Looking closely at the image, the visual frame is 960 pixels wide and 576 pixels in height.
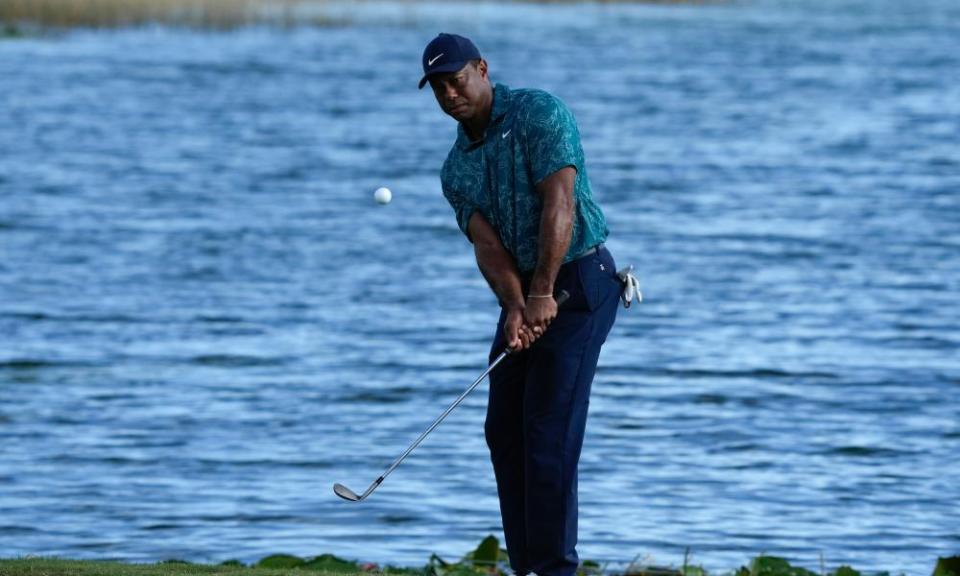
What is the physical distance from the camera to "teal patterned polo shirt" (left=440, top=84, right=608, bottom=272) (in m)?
6.19

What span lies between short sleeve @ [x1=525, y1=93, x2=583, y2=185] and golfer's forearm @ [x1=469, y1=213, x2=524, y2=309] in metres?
0.28

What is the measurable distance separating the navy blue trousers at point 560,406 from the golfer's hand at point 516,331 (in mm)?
103

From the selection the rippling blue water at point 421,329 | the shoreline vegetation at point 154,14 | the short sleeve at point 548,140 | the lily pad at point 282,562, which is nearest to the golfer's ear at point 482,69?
the short sleeve at point 548,140

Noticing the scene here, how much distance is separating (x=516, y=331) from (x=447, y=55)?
927mm

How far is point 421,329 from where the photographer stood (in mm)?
16125

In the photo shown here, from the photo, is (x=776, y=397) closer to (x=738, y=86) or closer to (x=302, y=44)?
(x=738, y=86)

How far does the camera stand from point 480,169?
20.9 ft

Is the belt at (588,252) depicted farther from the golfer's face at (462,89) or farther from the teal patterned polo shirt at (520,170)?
the golfer's face at (462,89)

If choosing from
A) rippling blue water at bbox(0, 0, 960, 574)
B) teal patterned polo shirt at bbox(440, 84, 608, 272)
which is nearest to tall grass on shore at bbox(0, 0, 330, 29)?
rippling blue water at bbox(0, 0, 960, 574)

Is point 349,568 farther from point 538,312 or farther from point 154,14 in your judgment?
point 154,14

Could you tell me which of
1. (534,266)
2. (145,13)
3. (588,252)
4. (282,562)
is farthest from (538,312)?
(145,13)

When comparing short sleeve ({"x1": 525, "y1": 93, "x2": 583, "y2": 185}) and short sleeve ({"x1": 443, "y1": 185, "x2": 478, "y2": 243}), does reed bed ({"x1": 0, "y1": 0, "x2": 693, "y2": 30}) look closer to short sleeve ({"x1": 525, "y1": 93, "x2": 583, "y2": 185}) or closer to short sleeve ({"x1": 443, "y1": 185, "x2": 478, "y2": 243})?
short sleeve ({"x1": 443, "y1": 185, "x2": 478, "y2": 243})

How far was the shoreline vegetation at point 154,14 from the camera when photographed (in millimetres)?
49750

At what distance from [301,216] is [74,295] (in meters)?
5.76
